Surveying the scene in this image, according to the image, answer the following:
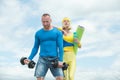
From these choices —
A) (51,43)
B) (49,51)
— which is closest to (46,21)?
(51,43)

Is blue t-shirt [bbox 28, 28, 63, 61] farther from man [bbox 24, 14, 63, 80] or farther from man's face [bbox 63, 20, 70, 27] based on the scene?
man's face [bbox 63, 20, 70, 27]

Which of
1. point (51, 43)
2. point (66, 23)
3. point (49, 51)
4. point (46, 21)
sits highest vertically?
point (46, 21)

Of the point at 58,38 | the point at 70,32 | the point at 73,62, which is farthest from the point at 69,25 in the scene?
the point at 58,38

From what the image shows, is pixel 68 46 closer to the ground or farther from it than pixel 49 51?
closer to the ground

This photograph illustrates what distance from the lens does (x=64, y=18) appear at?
13.8 meters

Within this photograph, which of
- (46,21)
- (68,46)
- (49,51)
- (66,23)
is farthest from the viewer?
(66,23)

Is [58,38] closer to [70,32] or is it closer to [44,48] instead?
[44,48]

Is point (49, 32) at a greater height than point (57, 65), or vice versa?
point (49, 32)

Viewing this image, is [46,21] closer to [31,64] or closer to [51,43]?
[51,43]

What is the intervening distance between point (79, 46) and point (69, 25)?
837 mm

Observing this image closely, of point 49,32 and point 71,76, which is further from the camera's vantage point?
point 71,76

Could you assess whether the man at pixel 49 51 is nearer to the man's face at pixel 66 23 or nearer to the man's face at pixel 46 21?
the man's face at pixel 46 21

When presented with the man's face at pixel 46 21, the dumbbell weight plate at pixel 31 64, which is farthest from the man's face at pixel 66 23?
the dumbbell weight plate at pixel 31 64

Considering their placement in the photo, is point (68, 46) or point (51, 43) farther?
point (68, 46)
